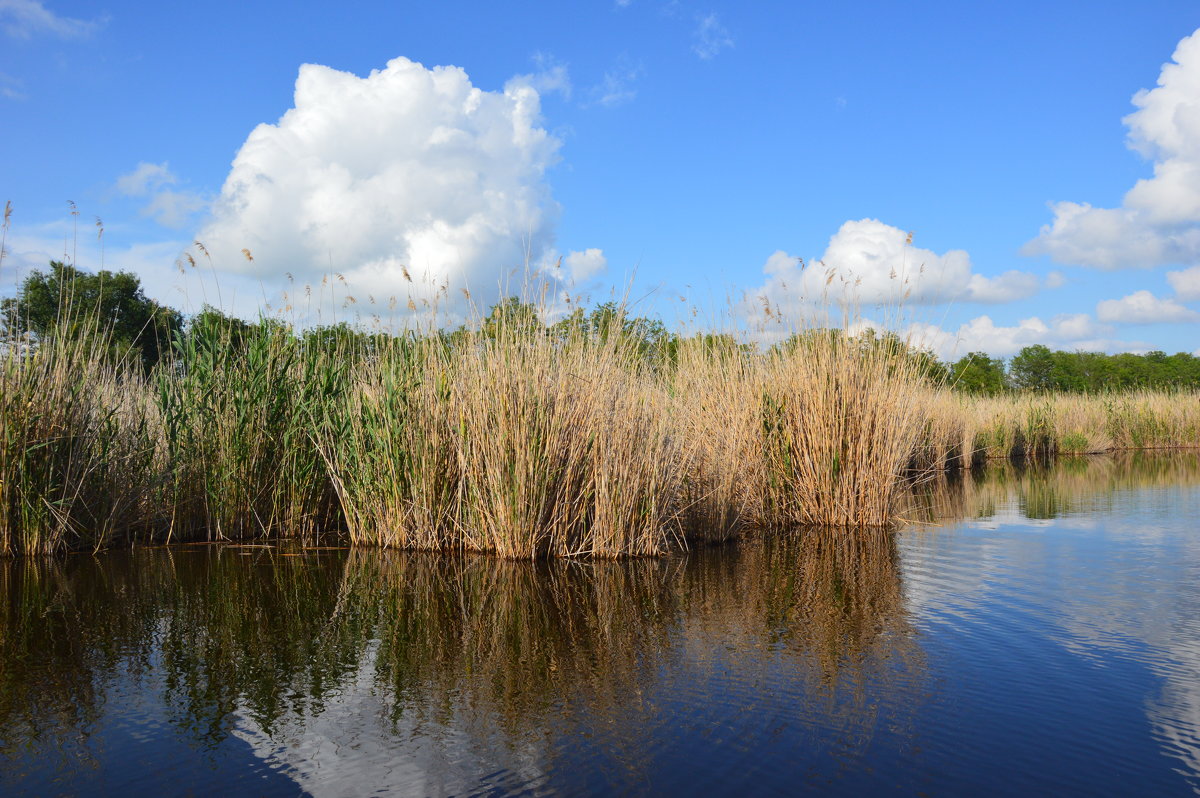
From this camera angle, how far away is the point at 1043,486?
1280 centimetres

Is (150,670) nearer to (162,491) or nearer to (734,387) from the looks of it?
(162,491)

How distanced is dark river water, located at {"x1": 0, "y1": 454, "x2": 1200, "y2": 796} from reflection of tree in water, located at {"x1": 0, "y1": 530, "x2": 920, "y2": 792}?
2 cm

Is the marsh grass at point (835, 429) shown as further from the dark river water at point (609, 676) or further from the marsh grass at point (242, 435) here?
the marsh grass at point (242, 435)

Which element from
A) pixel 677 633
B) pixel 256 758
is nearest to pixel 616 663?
pixel 677 633

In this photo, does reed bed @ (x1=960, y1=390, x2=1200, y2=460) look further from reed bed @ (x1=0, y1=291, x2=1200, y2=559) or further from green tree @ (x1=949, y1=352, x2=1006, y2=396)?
reed bed @ (x1=0, y1=291, x2=1200, y2=559)

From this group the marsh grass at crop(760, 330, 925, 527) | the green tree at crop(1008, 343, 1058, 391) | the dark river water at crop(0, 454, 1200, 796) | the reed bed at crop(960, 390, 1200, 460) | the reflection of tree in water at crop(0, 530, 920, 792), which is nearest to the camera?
the dark river water at crop(0, 454, 1200, 796)

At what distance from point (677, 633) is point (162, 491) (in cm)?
561

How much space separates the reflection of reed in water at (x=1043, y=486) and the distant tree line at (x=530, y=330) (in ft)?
5.38

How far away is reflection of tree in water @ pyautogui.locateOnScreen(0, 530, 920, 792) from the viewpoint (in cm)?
323

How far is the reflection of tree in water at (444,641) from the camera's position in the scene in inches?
127

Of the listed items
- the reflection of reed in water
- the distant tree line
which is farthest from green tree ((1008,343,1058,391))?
the reflection of reed in water

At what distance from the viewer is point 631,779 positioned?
264 cm

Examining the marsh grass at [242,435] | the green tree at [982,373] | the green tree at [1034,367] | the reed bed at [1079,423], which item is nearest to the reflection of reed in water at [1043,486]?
the reed bed at [1079,423]

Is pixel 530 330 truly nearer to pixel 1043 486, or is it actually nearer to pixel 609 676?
pixel 609 676
